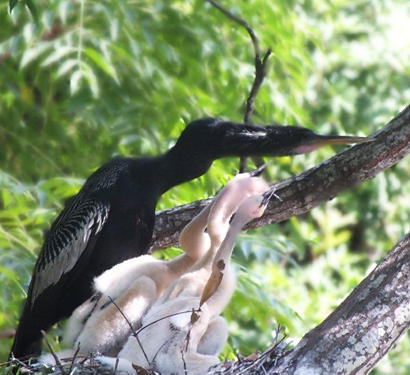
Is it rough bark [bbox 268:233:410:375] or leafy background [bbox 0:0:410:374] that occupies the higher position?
rough bark [bbox 268:233:410:375]

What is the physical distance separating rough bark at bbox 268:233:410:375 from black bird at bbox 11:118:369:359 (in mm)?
860

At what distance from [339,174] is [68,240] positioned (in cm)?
119

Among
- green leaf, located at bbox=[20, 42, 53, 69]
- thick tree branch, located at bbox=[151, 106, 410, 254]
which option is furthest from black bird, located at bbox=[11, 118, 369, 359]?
green leaf, located at bbox=[20, 42, 53, 69]

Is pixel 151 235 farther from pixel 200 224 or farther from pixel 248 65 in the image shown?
pixel 248 65

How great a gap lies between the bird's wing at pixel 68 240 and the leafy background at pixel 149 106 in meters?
0.19

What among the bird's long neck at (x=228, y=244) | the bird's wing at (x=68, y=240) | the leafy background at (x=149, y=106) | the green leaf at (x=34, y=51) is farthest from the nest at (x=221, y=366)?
the green leaf at (x=34, y=51)

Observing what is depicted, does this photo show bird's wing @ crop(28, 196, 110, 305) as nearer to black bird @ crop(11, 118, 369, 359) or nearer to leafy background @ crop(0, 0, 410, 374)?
black bird @ crop(11, 118, 369, 359)

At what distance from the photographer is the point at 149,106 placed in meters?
5.68

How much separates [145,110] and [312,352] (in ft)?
9.10

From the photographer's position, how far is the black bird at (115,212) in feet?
13.2

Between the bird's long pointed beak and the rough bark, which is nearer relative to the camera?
the rough bark

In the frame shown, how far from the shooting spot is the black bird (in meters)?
4.02

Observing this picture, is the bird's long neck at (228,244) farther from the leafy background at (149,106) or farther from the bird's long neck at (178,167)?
the leafy background at (149,106)

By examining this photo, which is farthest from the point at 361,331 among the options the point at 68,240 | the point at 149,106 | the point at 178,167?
the point at 149,106
